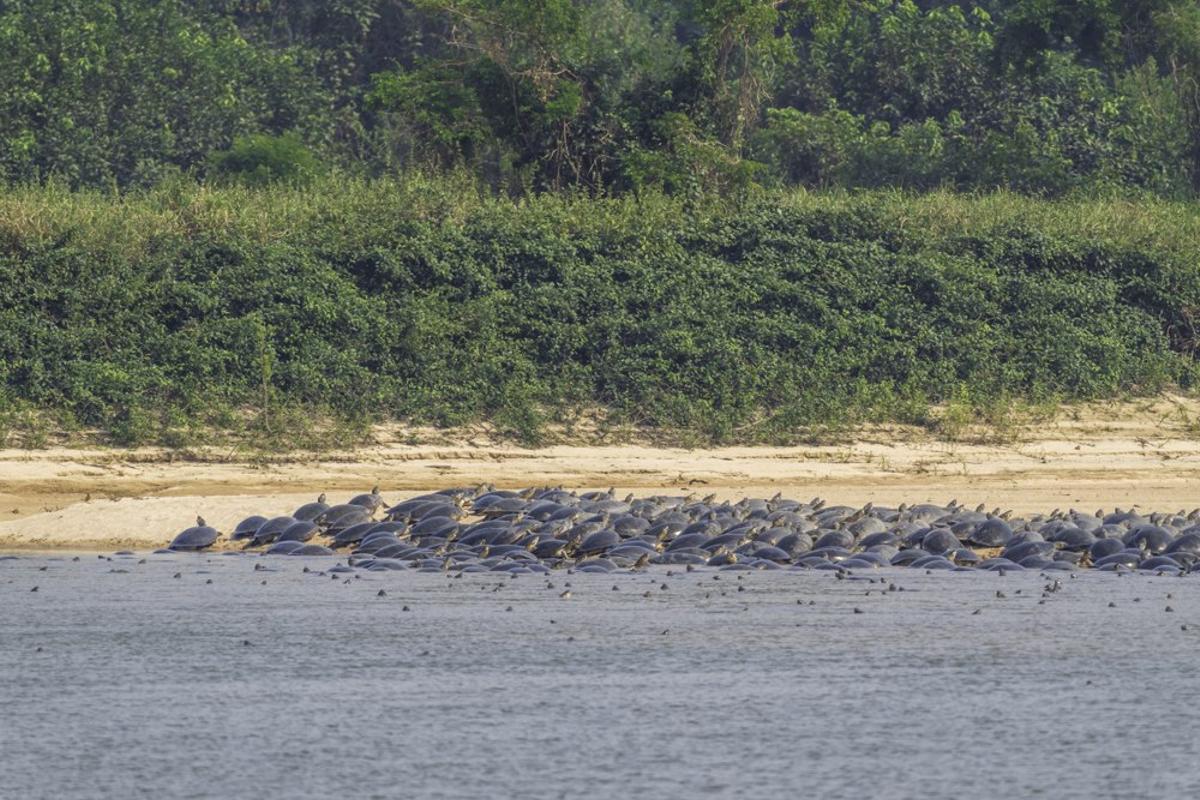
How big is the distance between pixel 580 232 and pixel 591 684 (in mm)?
12324

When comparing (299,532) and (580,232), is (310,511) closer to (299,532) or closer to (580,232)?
(299,532)

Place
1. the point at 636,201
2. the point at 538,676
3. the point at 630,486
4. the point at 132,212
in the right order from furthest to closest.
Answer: the point at 636,201, the point at 132,212, the point at 630,486, the point at 538,676

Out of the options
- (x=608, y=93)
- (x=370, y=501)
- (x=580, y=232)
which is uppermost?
(x=608, y=93)

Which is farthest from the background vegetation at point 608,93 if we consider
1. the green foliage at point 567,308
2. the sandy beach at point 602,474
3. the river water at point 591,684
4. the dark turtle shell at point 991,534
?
the river water at point 591,684

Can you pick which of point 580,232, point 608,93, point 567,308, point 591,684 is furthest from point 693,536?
point 608,93

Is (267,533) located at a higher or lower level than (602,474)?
higher

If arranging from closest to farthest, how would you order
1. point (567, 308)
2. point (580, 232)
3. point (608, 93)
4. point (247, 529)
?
point (247, 529) < point (567, 308) < point (580, 232) < point (608, 93)

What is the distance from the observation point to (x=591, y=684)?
35.4ft

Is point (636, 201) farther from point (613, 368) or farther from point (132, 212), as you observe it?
point (132, 212)

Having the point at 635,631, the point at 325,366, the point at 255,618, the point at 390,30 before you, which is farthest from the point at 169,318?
the point at 390,30

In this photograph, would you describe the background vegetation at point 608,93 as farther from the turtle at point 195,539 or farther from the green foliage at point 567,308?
the turtle at point 195,539

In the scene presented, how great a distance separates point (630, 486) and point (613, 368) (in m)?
2.95

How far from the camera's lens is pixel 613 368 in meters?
20.5

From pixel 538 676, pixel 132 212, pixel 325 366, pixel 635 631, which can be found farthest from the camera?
pixel 132 212
